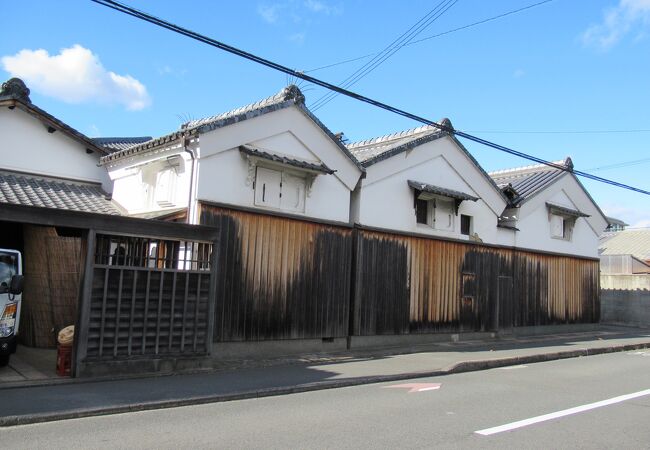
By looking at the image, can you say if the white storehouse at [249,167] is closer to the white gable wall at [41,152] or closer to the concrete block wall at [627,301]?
the white gable wall at [41,152]

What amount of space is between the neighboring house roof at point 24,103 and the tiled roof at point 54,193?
1.44 m

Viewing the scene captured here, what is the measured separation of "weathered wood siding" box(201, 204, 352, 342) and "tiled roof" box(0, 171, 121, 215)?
3.32m

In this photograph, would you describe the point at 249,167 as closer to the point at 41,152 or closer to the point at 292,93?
the point at 292,93

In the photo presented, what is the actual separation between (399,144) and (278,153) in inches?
170

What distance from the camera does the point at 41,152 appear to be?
14.6 m

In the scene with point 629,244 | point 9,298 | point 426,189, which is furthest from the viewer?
point 629,244

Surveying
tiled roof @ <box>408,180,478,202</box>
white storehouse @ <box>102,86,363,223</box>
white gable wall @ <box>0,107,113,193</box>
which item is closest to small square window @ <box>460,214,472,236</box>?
tiled roof @ <box>408,180,478,202</box>

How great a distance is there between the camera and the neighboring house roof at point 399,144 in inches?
581

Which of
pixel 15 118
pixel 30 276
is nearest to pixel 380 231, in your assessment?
pixel 30 276

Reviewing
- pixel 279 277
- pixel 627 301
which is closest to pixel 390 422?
pixel 279 277

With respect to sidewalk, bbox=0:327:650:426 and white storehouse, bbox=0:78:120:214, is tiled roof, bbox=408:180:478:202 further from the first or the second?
white storehouse, bbox=0:78:120:214

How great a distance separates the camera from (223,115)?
14633mm

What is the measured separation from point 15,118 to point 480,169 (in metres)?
13.9

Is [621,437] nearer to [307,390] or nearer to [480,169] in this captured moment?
[307,390]
